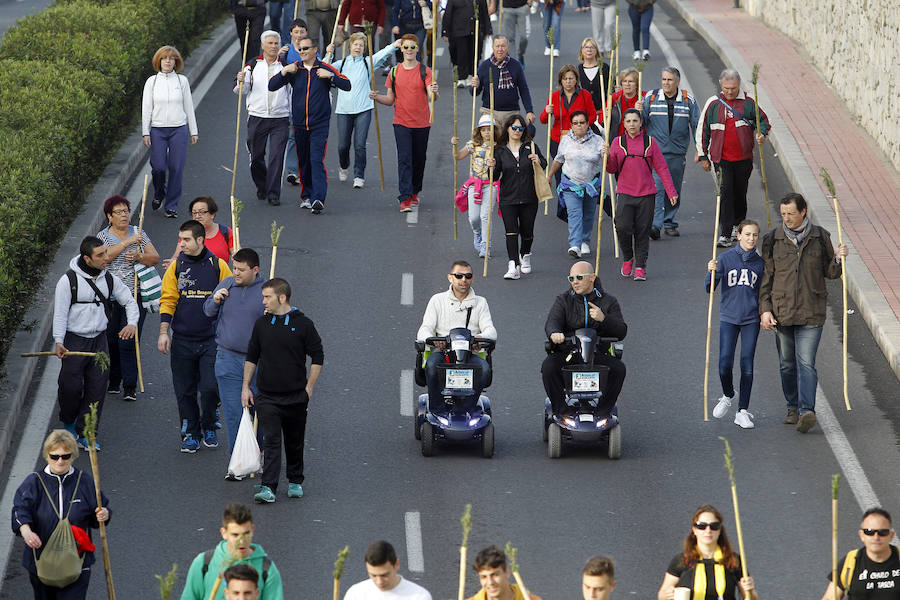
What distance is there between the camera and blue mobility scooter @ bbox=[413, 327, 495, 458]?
13125mm

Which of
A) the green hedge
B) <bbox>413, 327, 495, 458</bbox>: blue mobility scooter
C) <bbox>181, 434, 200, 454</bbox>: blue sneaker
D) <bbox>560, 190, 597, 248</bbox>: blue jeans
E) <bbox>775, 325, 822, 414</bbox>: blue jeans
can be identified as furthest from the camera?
<bbox>560, 190, 597, 248</bbox>: blue jeans

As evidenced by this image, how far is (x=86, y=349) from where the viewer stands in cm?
1311

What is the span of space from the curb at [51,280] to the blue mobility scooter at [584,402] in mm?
4366

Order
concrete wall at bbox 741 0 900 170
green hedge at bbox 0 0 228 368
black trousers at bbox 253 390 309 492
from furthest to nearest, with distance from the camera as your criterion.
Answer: concrete wall at bbox 741 0 900 170, green hedge at bbox 0 0 228 368, black trousers at bbox 253 390 309 492

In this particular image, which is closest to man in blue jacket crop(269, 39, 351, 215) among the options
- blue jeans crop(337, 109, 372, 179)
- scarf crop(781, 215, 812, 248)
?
blue jeans crop(337, 109, 372, 179)

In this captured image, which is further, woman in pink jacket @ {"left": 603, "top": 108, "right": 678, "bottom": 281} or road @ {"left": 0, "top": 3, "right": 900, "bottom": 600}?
woman in pink jacket @ {"left": 603, "top": 108, "right": 678, "bottom": 281}

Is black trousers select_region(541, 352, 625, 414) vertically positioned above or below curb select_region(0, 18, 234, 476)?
above

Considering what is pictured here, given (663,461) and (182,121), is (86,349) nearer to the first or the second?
(663,461)

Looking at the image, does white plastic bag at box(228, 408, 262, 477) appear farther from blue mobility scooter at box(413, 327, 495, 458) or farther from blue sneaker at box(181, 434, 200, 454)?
blue mobility scooter at box(413, 327, 495, 458)

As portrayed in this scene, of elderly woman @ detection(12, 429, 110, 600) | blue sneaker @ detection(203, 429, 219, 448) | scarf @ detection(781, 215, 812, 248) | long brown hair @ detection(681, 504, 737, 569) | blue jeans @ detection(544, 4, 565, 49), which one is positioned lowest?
blue jeans @ detection(544, 4, 565, 49)

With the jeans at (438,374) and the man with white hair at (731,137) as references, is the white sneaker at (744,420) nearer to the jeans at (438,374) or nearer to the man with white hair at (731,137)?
the jeans at (438,374)

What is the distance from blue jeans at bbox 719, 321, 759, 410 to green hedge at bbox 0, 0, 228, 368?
6.07 m

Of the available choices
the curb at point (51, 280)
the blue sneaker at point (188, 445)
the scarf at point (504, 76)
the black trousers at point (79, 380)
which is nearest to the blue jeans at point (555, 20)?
the curb at point (51, 280)

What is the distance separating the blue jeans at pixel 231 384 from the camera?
12.7 meters
